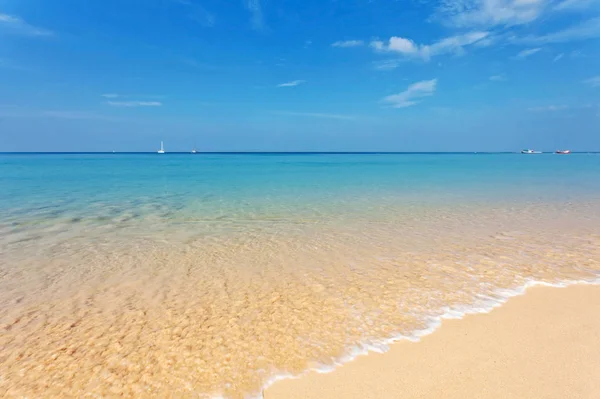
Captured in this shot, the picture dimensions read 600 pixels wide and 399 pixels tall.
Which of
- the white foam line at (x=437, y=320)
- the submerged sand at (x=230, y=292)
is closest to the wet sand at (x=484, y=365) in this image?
the white foam line at (x=437, y=320)

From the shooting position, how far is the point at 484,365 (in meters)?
3.67

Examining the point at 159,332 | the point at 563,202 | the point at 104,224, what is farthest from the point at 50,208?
the point at 563,202

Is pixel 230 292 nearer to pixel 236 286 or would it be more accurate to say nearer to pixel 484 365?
pixel 236 286

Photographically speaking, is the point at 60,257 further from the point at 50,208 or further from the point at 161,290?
the point at 50,208

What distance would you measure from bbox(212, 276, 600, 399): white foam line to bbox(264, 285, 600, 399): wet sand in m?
0.08

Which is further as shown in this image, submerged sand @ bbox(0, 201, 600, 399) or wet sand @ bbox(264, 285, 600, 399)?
submerged sand @ bbox(0, 201, 600, 399)

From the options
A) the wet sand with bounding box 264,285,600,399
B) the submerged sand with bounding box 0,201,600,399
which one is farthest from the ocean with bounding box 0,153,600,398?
the wet sand with bounding box 264,285,600,399

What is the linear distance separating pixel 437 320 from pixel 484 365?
102cm

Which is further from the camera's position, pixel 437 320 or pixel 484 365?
pixel 437 320

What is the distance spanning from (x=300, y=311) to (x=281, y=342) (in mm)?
857

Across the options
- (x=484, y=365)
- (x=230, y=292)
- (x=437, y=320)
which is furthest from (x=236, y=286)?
(x=484, y=365)

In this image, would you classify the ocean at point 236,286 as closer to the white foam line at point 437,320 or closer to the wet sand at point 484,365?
the white foam line at point 437,320

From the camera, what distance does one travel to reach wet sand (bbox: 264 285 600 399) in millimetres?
3301

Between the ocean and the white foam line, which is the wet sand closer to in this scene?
the white foam line
